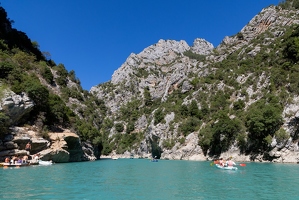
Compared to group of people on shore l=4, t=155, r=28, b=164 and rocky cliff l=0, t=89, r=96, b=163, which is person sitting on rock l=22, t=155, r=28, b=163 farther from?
rocky cliff l=0, t=89, r=96, b=163

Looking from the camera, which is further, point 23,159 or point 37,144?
point 37,144

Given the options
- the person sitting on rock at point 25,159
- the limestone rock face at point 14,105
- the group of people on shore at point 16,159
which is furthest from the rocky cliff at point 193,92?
the limestone rock face at point 14,105

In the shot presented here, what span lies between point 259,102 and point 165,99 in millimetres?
55219

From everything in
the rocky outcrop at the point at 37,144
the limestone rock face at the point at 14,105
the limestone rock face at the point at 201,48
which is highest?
the limestone rock face at the point at 201,48

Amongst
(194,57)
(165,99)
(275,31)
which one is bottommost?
(165,99)

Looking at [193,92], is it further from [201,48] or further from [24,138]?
[201,48]

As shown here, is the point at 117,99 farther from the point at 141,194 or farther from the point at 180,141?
the point at 141,194

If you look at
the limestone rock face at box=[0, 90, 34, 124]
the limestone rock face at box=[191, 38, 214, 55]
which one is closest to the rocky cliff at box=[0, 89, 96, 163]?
the limestone rock face at box=[0, 90, 34, 124]

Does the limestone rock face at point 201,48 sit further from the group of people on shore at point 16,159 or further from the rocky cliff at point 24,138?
the group of people on shore at point 16,159

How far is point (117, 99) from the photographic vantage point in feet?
491

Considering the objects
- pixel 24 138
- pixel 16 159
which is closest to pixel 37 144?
pixel 24 138

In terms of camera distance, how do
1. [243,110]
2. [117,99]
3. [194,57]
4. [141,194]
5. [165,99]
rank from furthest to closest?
[194,57] < [117,99] < [165,99] < [243,110] < [141,194]

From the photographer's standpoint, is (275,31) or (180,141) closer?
(180,141)

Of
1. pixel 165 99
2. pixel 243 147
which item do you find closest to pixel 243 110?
pixel 243 147
